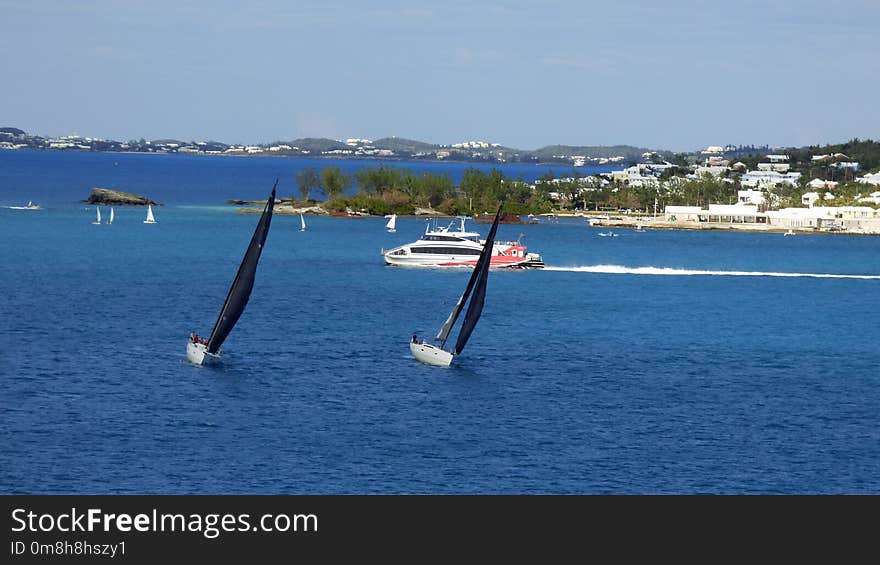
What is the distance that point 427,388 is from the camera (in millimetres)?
66062

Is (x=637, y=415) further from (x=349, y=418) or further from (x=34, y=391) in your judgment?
(x=34, y=391)

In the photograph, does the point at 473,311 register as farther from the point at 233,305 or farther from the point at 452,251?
the point at 452,251

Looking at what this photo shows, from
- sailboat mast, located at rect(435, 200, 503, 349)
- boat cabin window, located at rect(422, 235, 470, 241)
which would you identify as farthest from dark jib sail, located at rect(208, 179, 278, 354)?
boat cabin window, located at rect(422, 235, 470, 241)

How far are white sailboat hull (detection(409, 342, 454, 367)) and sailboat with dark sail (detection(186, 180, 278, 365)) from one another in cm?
902

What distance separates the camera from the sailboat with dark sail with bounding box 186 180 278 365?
70938mm

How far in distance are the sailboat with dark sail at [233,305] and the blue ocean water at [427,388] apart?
1.02 m

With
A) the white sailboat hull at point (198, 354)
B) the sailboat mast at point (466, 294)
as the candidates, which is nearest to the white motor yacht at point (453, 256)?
the sailboat mast at point (466, 294)

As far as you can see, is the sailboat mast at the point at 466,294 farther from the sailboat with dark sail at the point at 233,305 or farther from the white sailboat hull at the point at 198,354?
the white sailboat hull at the point at 198,354

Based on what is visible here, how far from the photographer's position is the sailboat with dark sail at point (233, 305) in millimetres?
70938

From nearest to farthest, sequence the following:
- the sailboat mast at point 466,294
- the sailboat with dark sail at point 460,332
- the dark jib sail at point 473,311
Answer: the sailboat with dark sail at point 460,332 → the dark jib sail at point 473,311 → the sailboat mast at point 466,294

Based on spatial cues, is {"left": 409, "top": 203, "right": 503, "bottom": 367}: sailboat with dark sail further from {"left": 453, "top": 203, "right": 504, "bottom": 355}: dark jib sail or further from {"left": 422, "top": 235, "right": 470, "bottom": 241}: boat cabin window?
{"left": 422, "top": 235, "right": 470, "bottom": 241}: boat cabin window

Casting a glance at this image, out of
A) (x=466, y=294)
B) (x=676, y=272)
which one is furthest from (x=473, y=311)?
(x=676, y=272)
